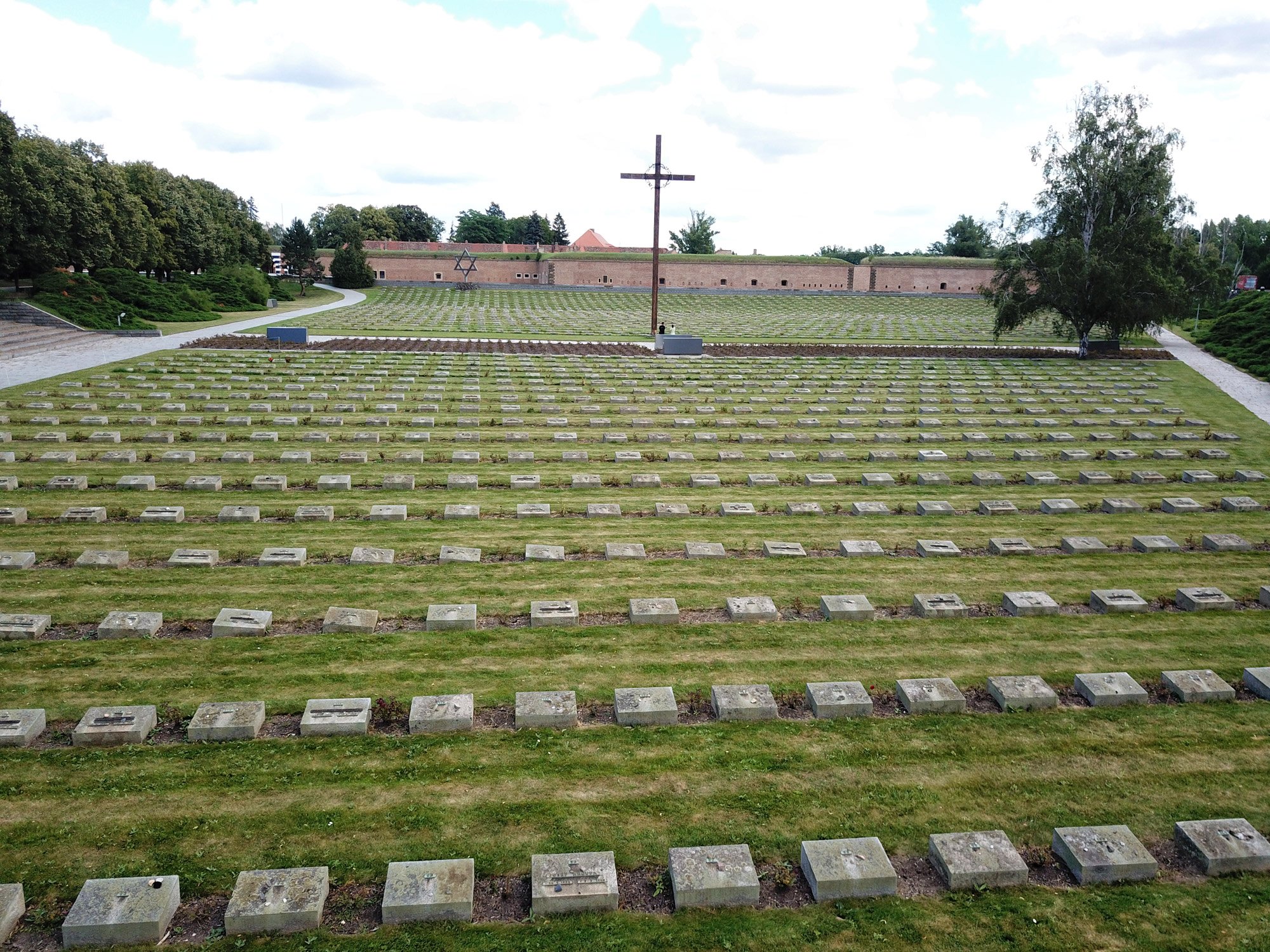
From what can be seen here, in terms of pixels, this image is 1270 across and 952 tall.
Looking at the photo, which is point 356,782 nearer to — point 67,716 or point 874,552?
point 67,716

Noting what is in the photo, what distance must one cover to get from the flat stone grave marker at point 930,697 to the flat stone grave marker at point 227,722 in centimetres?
570

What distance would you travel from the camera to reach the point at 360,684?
7.83 meters

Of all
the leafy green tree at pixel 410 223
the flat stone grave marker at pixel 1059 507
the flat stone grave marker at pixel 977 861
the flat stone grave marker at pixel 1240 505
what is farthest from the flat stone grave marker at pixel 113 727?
the leafy green tree at pixel 410 223

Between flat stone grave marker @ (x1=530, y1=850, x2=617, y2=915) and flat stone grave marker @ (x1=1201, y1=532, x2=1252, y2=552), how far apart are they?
1100cm

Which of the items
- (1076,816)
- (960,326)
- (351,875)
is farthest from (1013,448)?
(960,326)

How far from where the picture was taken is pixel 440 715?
281 inches

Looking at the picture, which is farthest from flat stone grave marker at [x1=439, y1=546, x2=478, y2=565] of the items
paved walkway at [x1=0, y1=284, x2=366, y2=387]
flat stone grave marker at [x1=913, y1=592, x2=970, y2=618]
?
paved walkway at [x1=0, y1=284, x2=366, y2=387]

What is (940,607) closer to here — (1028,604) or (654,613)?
(1028,604)

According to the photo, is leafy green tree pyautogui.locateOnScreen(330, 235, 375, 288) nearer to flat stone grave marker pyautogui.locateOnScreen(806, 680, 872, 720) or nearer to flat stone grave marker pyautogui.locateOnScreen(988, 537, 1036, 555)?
flat stone grave marker pyautogui.locateOnScreen(988, 537, 1036, 555)

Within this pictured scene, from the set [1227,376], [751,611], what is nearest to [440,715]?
[751,611]

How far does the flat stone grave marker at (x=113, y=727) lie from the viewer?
22.1 ft

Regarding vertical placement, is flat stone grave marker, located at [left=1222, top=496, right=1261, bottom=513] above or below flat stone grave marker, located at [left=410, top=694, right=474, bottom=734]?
above

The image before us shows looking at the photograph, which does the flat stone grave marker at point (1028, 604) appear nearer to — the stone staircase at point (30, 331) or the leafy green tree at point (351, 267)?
the stone staircase at point (30, 331)

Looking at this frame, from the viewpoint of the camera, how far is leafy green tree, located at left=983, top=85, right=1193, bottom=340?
98.5ft
